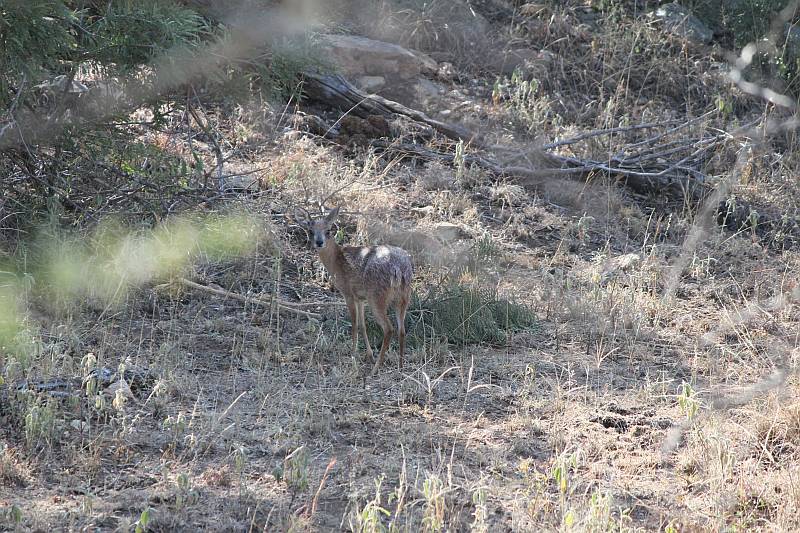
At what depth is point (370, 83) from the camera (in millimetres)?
12234

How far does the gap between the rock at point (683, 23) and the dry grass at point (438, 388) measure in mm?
2908

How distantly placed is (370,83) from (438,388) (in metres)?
6.10

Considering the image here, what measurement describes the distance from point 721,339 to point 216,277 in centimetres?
439

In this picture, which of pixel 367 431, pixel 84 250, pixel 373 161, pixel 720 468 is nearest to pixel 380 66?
pixel 373 161

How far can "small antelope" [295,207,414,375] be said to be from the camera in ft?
25.1

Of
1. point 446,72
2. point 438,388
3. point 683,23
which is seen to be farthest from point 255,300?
point 683,23

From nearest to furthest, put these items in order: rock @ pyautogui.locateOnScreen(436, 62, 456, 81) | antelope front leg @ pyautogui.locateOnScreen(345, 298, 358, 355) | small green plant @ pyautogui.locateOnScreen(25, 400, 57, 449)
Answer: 1. small green plant @ pyautogui.locateOnScreen(25, 400, 57, 449)
2. antelope front leg @ pyautogui.locateOnScreen(345, 298, 358, 355)
3. rock @ pyautogui.locateOnScreen(436, 62, 456, 81)

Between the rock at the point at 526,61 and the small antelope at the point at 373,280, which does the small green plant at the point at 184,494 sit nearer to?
the small antelope at the point at 373,280

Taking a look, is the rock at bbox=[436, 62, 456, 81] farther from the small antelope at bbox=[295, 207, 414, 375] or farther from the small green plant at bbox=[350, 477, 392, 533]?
the small green plant at bbox=[350, 477, 392, 533]

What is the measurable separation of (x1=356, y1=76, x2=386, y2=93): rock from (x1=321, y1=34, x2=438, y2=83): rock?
0.21 feet

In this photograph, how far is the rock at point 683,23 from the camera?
1391 centimetres

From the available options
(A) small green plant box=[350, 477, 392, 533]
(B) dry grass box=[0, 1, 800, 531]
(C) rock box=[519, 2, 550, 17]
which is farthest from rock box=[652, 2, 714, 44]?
(A) small green plant box=[350, 477, 392, 533]

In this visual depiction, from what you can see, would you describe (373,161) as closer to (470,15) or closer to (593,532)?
(470,15)

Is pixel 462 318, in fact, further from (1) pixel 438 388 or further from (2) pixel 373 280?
(1) pixel 438 388
